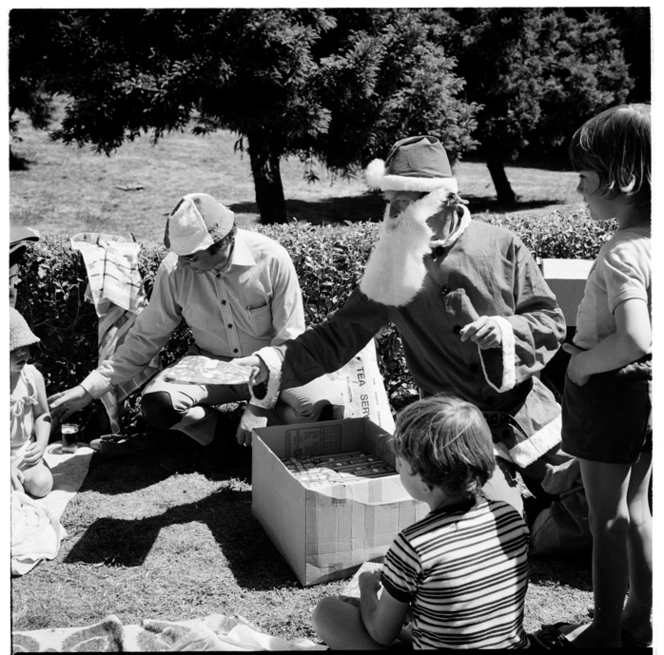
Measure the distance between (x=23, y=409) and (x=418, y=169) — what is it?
2.37 meters

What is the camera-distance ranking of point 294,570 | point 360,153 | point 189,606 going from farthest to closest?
point 360,153, point 294,570, point 189,606

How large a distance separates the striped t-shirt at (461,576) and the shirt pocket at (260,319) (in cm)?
226

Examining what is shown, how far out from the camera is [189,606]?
3.01 meters

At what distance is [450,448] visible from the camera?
2.10 metres

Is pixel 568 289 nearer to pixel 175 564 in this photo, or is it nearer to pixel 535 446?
pixel 535 446

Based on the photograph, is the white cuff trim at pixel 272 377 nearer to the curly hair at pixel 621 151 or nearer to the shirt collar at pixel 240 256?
the shirt collar at pixel 240 256

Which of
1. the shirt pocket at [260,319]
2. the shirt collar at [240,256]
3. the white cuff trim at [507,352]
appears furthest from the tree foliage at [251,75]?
the white cuff trim at [507,352]

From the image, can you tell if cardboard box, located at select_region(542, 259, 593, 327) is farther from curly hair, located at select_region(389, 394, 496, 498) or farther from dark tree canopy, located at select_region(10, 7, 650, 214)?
dark tree canopy, located at select_region(10, 7, 650, 214)

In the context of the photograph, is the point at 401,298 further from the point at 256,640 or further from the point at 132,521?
the point at 132,521

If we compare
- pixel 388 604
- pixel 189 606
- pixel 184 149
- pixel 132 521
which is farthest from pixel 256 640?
pixel 184 149

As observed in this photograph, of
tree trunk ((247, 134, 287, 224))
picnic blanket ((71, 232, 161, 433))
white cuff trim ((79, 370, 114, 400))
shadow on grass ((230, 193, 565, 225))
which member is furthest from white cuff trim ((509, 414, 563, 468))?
shadow on grass ((230, 193, 565, 225))

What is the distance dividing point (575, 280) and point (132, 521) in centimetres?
281

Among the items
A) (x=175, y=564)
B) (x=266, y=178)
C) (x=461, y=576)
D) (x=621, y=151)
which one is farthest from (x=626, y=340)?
(x=266, y=178)

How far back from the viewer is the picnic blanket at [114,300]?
14.8ft
